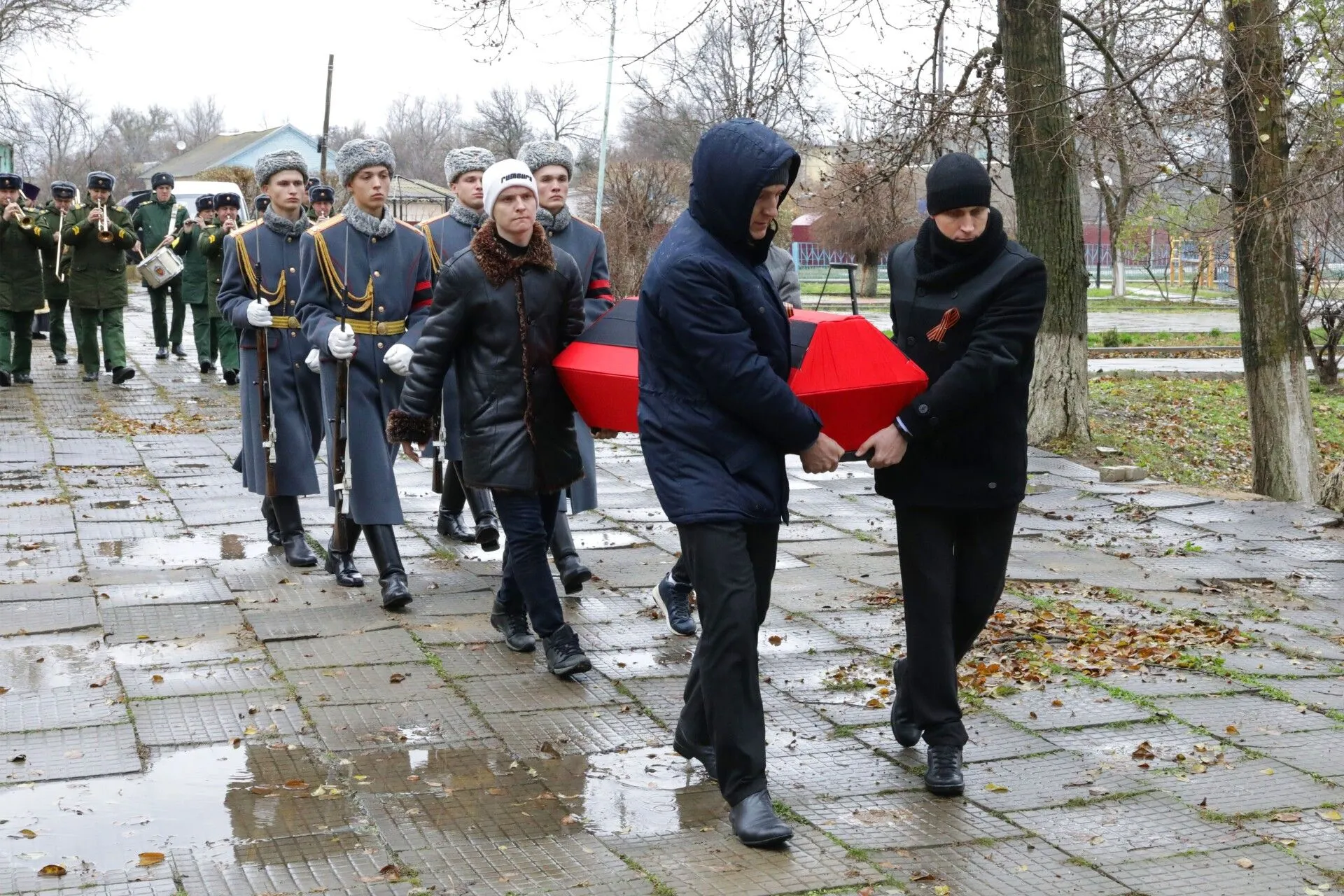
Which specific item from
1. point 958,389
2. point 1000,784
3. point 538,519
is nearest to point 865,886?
point 1000,784

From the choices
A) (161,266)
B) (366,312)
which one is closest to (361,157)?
(366,312)

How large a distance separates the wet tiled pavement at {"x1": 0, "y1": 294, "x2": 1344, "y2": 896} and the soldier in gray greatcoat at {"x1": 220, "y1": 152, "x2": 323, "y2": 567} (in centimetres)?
39

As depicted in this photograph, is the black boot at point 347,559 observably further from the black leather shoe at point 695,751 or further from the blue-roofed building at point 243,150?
the blue-roofed building at point 243,150

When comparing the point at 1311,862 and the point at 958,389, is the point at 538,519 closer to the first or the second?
the point at 958,389

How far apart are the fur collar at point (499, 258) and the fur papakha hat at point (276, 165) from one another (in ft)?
7.68

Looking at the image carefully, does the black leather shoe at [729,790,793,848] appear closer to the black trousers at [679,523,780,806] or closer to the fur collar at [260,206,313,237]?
the black trousers at [679,523,780,806]

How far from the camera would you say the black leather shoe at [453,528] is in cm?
842

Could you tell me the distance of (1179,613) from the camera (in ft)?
22.9

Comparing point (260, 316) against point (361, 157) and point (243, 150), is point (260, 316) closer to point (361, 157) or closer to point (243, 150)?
point (361, 157)

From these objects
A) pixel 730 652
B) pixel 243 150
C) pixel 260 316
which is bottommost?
pixel 730 652

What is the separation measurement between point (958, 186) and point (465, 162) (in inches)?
138

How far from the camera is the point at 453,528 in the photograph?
27.7ft

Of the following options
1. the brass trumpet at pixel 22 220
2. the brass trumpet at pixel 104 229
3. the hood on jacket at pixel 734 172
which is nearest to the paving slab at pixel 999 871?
the hood on jacket at pixel 734 172

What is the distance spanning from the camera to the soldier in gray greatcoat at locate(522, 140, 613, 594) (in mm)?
6992
